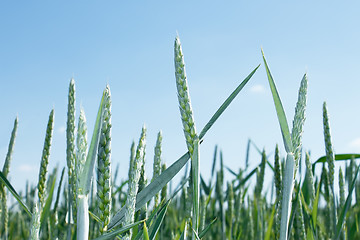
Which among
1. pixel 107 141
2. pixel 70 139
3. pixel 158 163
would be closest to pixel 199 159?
pixel 107 141

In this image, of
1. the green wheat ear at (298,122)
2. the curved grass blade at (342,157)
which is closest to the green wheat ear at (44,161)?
the green wheat ear at (298,122)

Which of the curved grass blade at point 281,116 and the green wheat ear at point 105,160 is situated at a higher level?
the curved grass blade at point 281,116

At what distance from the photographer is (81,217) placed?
0.54 metres

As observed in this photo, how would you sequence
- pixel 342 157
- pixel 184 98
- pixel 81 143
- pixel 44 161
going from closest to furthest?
pixel 81 143
pixel 184 98
pixel 44 161
pixel 342 157

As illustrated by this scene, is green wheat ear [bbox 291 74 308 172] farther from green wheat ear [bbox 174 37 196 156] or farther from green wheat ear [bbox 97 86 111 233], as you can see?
green wheat ear [bbox 97 86 111 233]

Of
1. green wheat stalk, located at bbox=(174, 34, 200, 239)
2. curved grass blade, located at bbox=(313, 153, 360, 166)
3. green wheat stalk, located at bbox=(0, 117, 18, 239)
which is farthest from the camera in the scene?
curved grass blade, located at bbox=(313, 153, 360, 166)

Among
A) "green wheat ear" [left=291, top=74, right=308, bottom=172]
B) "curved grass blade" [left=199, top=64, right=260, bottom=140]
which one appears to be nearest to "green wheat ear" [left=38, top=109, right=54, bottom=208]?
"curved grass blade" [left=199, top=64, right=260, bottom=140]

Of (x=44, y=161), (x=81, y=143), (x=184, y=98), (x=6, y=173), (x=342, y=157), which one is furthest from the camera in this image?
(x=342, y=157)

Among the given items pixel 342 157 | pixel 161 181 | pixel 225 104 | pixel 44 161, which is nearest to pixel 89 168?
pixel 161 181

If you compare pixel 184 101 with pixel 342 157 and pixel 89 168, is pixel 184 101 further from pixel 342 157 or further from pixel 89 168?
pixel 342 157

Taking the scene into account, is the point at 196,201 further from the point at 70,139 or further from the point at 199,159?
the point at 70,139

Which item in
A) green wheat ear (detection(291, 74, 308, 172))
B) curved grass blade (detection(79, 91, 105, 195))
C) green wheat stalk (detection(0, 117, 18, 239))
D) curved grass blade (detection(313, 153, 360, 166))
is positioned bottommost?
curved grass blade (detection(79, 91, 105, 195))

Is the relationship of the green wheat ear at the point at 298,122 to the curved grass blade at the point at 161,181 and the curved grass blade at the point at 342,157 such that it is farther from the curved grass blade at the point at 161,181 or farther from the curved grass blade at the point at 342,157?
the curved grass blade at the point at 342,157

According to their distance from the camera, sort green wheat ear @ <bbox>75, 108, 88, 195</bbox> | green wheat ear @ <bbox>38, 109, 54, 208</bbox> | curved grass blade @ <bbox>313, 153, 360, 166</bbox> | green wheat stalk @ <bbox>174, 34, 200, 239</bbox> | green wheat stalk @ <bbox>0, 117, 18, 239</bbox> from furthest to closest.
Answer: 1. curved grass blade @ <bbox>313, 153, 360, 166</bbox>
2. green wheat stalk @ <bbox>0, 117, 18, 239</bbox>
3. green wheat ear @ <bbox>38, 109, 54, 208</bbox>
4. green wheat stalk @ <bbox>174, 34, 200, 239</bbox>
5. green wheat ear @ <bbox>75, 108, 88, 195</bbox>
